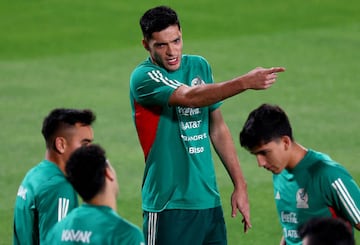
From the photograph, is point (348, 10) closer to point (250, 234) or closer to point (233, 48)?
point (233, 48)

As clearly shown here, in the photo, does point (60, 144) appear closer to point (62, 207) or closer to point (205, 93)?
point (62, 207)

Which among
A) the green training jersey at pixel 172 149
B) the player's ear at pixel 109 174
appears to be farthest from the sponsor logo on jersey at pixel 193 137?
the player's ear at pixel 109 174

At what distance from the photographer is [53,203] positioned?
6613 mm

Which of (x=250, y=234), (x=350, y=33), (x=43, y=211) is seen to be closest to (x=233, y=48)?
(x=350, y=33)

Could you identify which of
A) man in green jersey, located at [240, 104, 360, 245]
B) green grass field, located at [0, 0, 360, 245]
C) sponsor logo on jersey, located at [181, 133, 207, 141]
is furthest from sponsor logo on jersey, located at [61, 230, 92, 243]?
green grass field, located at [0, 0, 360, 245]

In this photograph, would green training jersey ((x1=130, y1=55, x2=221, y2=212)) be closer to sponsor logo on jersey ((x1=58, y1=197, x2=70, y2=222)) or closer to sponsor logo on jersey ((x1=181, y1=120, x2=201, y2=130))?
sponsor logo on jersey ((x1=181, y1=120, x2=201, y2=130))

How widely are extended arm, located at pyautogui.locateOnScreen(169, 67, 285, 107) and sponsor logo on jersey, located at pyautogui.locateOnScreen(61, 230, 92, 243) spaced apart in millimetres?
1637

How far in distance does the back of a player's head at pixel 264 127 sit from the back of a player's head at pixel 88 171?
1.21 m

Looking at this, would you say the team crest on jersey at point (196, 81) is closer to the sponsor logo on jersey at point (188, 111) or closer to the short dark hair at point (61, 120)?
the sponsor logo on jersey at point (188, 111)

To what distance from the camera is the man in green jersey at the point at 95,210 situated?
18.9ft

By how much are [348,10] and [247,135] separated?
13.2m

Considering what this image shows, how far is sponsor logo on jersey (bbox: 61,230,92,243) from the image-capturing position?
5.77 metres

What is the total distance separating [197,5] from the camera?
2033cm

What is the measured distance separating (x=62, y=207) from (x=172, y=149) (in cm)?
115
